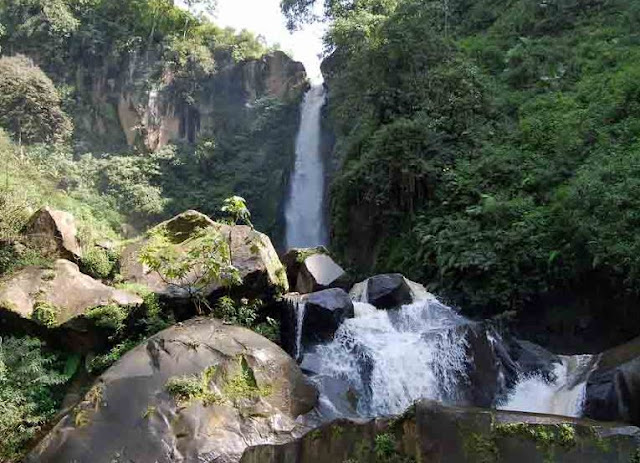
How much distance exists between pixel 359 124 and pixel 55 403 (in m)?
12.4

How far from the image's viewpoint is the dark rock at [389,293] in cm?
1140

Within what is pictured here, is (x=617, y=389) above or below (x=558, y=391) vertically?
above

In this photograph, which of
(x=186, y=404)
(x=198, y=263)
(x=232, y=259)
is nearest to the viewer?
(x=186, y=404)

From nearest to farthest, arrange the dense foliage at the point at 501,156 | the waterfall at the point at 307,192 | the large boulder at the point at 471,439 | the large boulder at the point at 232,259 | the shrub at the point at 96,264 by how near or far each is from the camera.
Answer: the large boulder at the point at 471,439 < the large boulder at the point at 232,259 < the dense foliage at the point at 501,156 < the shrub at the point at 96,264 < the waterfall at the point at 307,192

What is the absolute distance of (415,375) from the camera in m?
9.37

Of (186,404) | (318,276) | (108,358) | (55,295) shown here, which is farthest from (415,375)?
(55,295)

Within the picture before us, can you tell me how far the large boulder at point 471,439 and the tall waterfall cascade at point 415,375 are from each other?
278 cm

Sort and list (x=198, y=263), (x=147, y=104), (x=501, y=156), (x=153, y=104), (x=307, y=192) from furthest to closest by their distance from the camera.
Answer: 1. (x=153, y=104)
2. (x=147, y=104)
3. (x=307, y=192)
4. (x=501, y=156)
5. (x=198, y=263)

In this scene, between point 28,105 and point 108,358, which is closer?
point 108,358

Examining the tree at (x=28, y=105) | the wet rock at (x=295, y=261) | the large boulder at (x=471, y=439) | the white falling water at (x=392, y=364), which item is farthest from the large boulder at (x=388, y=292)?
the tree at (x=28, y=105)

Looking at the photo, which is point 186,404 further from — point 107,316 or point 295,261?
point 295,261

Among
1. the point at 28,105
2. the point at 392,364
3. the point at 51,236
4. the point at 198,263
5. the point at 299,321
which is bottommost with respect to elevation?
the point at 392,364

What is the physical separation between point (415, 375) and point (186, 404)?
3.88 m

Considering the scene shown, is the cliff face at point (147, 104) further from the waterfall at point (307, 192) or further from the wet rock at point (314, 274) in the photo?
the wet rock at point (314, 274)
